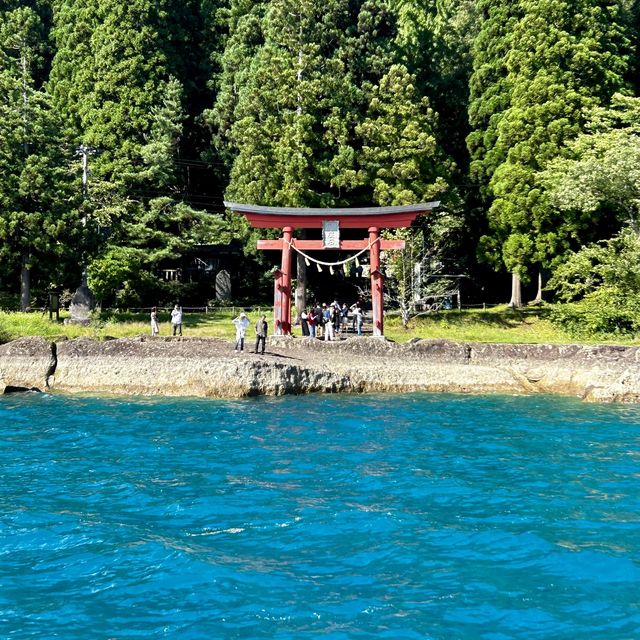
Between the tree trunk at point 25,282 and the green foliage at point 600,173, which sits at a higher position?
the green foliage at point 600,173

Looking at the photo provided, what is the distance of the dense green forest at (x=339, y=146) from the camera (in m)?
31.1

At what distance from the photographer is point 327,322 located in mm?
25969

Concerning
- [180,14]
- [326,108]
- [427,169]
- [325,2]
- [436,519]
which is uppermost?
[180,14]

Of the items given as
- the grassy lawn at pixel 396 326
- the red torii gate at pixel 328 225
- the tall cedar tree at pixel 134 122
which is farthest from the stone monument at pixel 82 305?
the red torii gate at pixel 328 225

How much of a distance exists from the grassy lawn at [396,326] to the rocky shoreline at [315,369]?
2.93m

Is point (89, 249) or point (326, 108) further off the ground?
point (326, 108)

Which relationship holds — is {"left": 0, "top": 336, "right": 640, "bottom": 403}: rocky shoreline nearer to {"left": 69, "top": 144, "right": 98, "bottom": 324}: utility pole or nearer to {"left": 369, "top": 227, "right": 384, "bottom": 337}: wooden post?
{"left": 369, "top": 227, "right": 384, "bottom": 337}: wooden post

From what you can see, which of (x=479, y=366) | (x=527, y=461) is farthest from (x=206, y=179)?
(x=527, y=461)

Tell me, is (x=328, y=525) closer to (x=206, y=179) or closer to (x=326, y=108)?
(x=326, y=108)

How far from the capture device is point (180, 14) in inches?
1884

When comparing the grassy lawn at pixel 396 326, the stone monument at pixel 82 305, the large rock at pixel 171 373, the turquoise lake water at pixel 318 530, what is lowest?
the turquoise lake water at pixel 318 530

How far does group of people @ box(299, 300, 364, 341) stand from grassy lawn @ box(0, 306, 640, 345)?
48.2 inches

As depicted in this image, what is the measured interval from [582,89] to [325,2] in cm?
1336

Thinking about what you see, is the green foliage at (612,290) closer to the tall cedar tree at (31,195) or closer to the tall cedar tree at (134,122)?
the tall cedar tree at (134,122)
